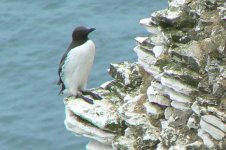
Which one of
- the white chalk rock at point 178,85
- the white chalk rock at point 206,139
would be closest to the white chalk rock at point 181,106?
the white chalk rock at point 178,85

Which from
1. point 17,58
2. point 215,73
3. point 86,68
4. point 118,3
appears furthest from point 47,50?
point 215,73

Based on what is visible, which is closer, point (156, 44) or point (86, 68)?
point (156, 44)

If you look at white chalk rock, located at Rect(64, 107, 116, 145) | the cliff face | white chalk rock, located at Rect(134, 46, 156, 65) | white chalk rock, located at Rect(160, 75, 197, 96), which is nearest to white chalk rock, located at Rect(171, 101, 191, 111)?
the cliff face

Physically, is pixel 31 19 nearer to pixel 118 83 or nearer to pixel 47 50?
pixel 47 50

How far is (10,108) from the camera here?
2639 centimetres

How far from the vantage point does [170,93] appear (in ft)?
41.0

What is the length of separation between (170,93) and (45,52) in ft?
51.5

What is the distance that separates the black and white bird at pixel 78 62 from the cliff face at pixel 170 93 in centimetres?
81

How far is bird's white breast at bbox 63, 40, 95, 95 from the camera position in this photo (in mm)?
15297

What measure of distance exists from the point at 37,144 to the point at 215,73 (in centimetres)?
1302

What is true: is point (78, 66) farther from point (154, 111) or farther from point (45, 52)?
point (45, 52)

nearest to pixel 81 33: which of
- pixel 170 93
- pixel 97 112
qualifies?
pixel 97 112

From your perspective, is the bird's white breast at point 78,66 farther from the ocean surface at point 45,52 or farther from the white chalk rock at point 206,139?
the ocean surface at point 45,52

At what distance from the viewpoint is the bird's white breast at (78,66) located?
15297 mm
